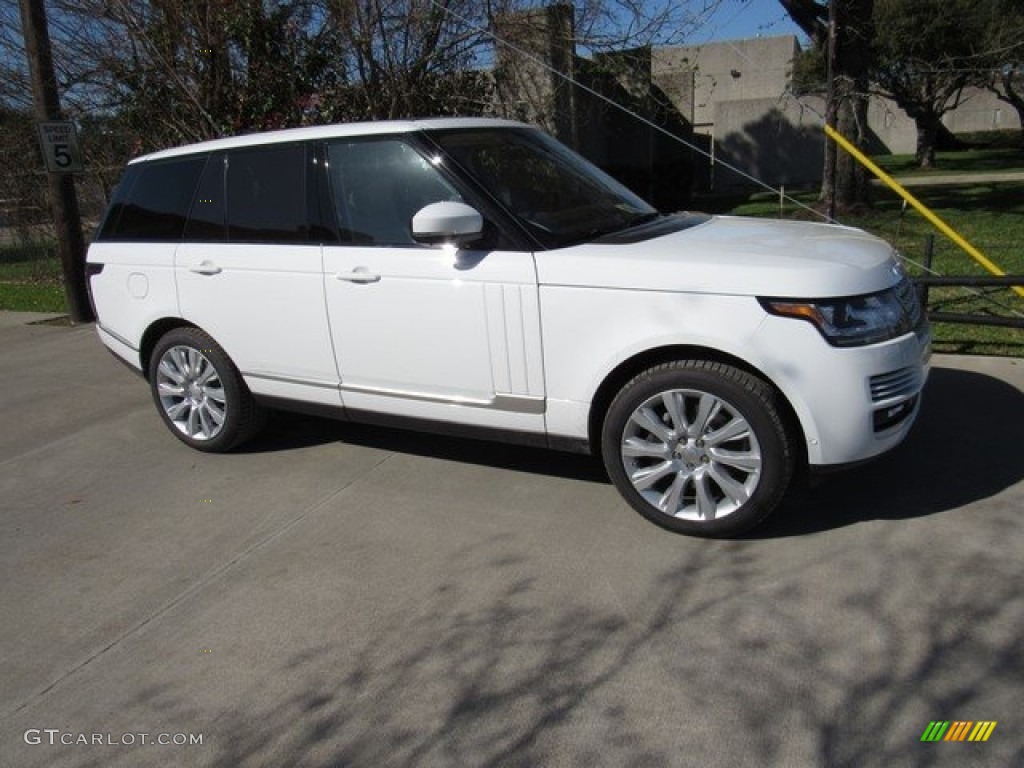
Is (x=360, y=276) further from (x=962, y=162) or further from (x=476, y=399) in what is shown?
(x=962, y=162)

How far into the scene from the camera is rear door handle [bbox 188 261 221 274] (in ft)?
15.7

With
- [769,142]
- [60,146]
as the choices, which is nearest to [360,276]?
[60,146]

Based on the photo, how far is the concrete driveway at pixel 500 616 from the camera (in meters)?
2.66

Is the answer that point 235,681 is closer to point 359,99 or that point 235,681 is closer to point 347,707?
point 347,707

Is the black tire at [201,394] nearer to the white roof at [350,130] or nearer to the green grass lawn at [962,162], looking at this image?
the white roof at [350,130]

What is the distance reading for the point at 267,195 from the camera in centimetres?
468

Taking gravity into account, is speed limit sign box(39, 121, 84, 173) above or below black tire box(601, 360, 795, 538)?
above

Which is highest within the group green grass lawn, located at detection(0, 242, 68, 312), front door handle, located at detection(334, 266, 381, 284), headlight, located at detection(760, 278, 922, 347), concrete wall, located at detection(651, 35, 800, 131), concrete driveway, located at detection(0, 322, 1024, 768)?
concrete wall, located at detection(651, 35, 800, 131)

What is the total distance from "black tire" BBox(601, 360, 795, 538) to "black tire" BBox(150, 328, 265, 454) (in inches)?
92.2


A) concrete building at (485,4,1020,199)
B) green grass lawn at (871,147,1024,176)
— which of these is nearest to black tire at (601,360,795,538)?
concrete building at (485,4,1020,199)

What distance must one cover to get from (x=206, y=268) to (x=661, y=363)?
2674 mm

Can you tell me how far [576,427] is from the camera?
3.93 metres

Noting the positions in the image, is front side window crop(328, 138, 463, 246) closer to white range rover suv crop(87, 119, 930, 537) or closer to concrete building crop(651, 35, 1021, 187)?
white range rover suv crop(87, 119, 930, 537)

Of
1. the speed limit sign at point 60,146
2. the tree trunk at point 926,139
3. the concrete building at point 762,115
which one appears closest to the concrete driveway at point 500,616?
the concrete building at point 762,115
